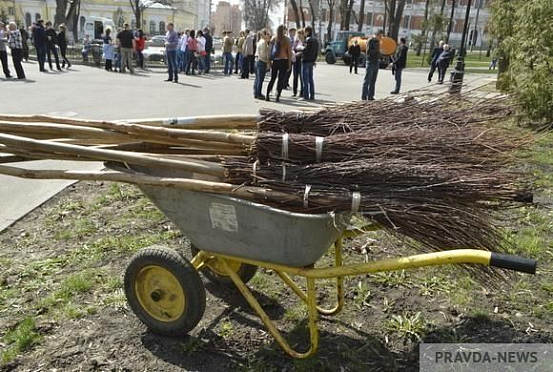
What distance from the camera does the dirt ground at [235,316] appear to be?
286 centimetres

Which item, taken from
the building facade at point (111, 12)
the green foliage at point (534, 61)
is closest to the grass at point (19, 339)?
the green foliage at point (534, 61)

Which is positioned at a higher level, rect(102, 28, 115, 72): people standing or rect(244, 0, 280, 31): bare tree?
rect(244, 0, 280, 31): bare tree

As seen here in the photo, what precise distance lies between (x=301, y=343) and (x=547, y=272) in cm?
205

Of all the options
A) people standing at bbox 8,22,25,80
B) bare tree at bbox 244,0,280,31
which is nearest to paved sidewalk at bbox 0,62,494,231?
A: people standing at bbox 8,22,25,80

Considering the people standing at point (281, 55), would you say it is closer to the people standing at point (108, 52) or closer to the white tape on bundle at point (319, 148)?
the white tape on bundle at point (319, 148)

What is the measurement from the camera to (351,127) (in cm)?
277

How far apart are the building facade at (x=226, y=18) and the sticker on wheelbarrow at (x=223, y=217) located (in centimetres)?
11089

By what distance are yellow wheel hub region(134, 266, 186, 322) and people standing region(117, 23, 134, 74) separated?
16.7m

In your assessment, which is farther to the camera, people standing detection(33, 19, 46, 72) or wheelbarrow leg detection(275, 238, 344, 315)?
people standing detection(33, 19, 46, 72)

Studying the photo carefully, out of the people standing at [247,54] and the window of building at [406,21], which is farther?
the window of building at [406,21]

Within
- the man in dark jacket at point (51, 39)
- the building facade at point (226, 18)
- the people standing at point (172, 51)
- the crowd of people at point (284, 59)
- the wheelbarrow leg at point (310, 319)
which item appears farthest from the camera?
the building facade at point (226, 18)

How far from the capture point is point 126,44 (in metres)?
18.8

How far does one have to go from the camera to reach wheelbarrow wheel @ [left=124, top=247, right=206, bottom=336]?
2801 millimetres

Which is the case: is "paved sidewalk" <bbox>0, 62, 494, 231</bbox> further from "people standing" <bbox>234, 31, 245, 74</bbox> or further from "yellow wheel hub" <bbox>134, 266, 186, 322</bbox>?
"yellow wheel hub" <bbox>134, 266, 186, 322</bbox>
